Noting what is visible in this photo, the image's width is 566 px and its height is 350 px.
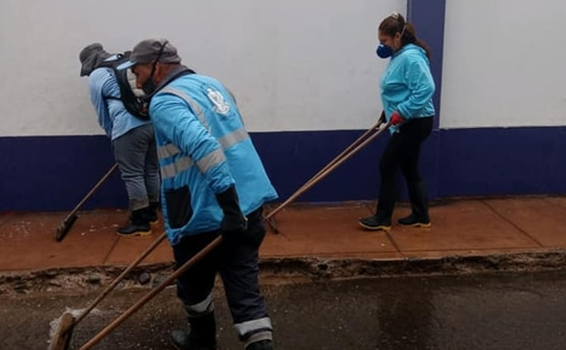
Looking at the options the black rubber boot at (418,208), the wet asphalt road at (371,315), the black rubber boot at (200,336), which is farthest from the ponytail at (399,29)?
the black rubber boot at (200,336)

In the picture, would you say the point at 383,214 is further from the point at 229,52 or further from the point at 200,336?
the point at 200,336

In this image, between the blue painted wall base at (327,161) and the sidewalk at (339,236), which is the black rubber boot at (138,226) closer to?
the sidewalk at (339,236)

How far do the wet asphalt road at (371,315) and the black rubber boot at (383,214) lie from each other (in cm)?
76

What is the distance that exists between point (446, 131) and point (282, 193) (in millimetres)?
1541

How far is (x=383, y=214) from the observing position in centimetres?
574

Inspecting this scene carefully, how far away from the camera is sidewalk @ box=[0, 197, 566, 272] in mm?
5262

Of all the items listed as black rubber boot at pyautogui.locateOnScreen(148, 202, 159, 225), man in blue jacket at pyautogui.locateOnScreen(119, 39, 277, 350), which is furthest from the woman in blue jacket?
man in blue jacket at pyautogui.locateOnScreen(119, 39, 277, 350)

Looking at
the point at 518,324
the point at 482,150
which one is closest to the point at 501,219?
the point at 482,150

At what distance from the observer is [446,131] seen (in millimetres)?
→ 6348

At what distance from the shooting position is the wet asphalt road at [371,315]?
4168 mm

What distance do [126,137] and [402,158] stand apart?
83.8 inches

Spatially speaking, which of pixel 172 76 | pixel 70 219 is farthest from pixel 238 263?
pixel 70 219

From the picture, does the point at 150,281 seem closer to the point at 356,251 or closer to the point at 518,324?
the point at 356,251

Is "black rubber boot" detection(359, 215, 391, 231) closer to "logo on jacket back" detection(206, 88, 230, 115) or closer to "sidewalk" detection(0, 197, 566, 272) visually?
"sidewalk" detection(0, 197, 566, 272)
